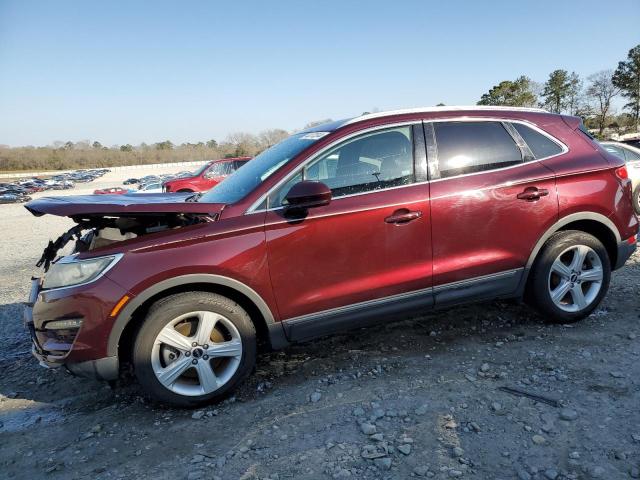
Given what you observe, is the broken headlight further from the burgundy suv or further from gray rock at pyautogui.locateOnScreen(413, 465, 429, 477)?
gray rock at pyautogui.locateOnScreen(413, 465, 429, 477)

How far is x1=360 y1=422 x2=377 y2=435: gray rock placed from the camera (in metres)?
2.48

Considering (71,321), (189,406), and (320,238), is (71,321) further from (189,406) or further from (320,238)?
(320,238)

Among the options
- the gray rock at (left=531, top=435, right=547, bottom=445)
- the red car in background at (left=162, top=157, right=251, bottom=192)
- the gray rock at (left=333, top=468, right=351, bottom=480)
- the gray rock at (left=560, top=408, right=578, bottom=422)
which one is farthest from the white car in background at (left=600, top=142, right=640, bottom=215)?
the red car in background at (left=162, top=157, right=251, bottom=192)

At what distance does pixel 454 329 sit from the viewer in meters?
3.80

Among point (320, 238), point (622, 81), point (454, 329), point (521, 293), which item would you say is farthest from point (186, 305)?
point (622, 81)

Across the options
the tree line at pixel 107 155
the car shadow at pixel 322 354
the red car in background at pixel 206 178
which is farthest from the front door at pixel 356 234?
the tree line at pixel 107 155

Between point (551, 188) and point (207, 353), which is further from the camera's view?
point (551, 188)

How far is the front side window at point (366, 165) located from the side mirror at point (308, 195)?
0.19 meters

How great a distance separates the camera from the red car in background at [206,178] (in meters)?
14.4

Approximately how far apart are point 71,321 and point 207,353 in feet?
2.79

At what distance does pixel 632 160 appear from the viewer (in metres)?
8.78

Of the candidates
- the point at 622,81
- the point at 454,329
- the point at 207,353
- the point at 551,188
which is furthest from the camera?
the point at 622,81

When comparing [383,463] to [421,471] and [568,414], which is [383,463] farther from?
[568,414]

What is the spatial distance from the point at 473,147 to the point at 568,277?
139 cm
